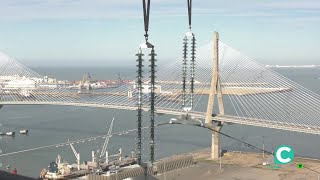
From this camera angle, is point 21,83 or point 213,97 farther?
point 21,83

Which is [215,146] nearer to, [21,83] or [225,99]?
[225,99]

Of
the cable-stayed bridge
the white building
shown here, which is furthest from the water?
the white building

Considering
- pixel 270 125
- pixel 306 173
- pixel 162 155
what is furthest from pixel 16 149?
pixel 306 173

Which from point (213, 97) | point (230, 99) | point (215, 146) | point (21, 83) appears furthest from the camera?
point (21, 83)

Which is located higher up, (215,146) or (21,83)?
(21,83)

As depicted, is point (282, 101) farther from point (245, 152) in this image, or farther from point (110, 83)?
point (110, 83)

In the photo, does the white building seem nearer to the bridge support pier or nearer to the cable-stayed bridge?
the cable-stayed bridge

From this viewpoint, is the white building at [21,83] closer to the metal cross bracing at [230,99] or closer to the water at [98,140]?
the metal cross bracing at [230,99]

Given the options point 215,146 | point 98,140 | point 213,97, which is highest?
point 213,97

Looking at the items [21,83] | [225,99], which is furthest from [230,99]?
[21,83]

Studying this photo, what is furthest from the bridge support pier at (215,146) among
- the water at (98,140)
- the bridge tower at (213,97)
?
the water at (98,140)

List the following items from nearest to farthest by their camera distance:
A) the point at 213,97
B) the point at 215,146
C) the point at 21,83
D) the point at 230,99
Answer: the point at 215,146 < the point at 213,97 < the point at 230,99 < the point at 21,83
